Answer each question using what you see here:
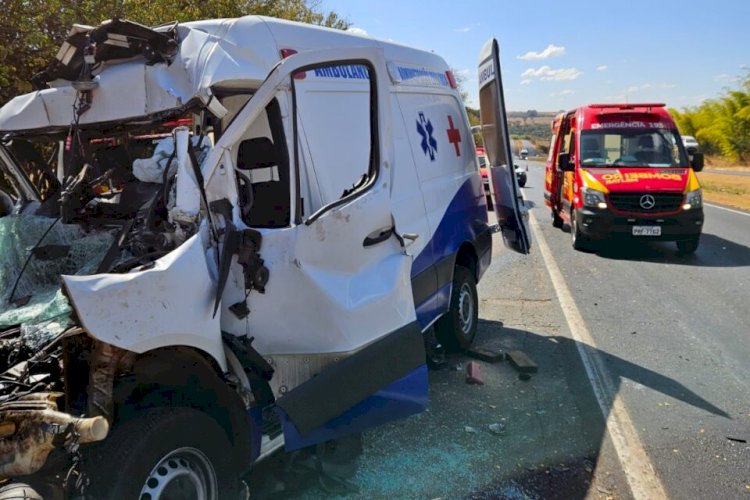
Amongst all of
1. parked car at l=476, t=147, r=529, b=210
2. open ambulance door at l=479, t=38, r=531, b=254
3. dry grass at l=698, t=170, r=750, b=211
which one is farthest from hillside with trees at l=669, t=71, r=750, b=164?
open ambulance door at l=479, t=38, r=531, b=254

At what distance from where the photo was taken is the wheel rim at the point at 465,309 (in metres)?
5.54

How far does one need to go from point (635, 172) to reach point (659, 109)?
5.76 ft

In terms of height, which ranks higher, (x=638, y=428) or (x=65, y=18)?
(x=65, y=18)

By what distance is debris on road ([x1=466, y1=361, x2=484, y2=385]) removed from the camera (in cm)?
486

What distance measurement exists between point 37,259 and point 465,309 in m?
3.61

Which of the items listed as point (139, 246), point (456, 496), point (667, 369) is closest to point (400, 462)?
point (456, 496)

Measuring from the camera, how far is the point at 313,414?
2908mm

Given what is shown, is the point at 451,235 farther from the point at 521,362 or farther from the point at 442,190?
the point at 521,362

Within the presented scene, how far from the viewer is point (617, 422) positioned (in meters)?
4.17

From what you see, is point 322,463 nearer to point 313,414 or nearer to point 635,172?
point 313,414

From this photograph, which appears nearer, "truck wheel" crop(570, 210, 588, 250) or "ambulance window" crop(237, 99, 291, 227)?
"ambulance window" crop(237, 99, 291, 227)

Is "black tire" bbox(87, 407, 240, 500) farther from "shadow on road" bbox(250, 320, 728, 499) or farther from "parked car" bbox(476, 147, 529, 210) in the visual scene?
"parked car" bbox(476, 147, 529, 210)

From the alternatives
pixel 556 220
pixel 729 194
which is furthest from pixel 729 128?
pixel 556 220

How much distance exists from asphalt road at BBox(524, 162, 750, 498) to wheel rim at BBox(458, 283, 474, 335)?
3.93 feet
